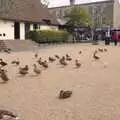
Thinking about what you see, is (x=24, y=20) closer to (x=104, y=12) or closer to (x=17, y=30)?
(x=17, y=30)

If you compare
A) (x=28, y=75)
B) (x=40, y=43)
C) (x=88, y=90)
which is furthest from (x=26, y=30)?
(x=88, y=90)

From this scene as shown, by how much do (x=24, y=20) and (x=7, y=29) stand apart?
2.71 meters

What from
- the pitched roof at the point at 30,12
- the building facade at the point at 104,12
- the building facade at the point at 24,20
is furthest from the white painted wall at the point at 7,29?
the building facade at the point at 104,12

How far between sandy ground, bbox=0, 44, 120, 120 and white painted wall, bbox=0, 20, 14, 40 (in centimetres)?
2720

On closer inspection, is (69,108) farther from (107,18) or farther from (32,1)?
(107,18)

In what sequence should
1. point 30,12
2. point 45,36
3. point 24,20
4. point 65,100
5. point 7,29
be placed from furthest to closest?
point 30,12 < point 45,36 < point 24,20 < point 7,29 < point 65,100

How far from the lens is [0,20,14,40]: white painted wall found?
44297mm

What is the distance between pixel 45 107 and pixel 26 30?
39440mm

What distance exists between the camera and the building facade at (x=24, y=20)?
44.7 metres

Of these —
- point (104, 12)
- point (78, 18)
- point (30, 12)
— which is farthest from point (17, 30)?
point (104, 12)

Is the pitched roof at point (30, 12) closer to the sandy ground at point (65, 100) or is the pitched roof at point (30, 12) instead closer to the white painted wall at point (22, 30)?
the white painted wall at point (22, 30)

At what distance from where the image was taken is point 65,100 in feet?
36.9

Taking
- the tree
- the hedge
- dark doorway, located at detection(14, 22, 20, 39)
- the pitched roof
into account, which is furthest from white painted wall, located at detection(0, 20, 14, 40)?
the tree

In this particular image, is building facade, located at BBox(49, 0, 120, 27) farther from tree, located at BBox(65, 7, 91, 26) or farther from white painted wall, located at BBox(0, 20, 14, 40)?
white painted wall, located at BBox(0, 20, 14, 40)
